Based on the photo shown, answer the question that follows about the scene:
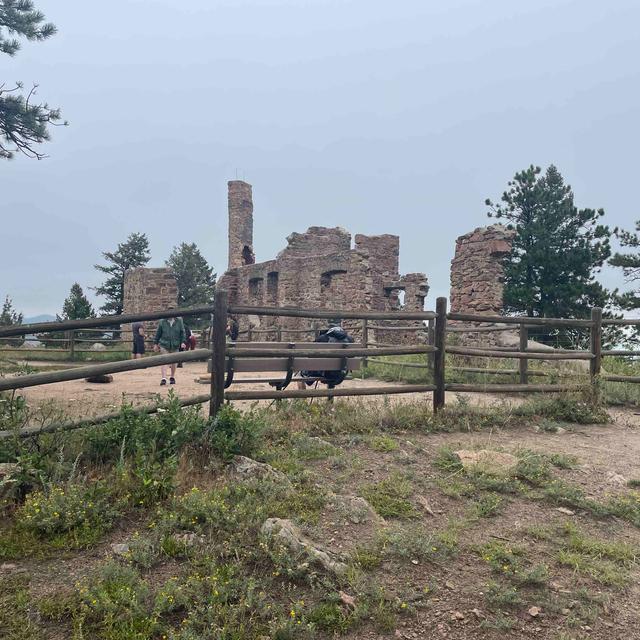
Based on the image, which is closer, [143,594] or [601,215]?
[143,594]

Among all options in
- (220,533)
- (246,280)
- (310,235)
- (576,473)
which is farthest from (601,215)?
(220,533)

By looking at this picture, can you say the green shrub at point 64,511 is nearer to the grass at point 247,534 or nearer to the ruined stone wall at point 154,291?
the grass at point 247,534

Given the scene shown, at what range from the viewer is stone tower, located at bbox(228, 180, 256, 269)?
2962cm

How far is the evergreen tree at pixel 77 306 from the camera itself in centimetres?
2723

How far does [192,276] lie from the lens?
39281mm

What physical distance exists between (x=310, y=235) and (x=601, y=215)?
37.8ft

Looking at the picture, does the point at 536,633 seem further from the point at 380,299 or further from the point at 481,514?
the point at 380,299

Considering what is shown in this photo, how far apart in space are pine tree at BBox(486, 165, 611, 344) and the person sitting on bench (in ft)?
48.4

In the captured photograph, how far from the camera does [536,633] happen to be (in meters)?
2.46

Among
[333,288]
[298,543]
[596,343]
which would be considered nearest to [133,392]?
[298,543]

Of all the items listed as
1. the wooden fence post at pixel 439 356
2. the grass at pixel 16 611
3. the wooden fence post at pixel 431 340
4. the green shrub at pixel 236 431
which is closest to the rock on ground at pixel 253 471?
the green shrub at pixel 236 431

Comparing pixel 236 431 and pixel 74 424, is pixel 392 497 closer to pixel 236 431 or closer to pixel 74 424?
pixel 236 431

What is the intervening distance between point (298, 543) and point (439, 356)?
3.72 meters

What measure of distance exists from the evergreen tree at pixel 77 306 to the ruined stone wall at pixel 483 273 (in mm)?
19456
